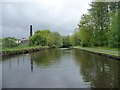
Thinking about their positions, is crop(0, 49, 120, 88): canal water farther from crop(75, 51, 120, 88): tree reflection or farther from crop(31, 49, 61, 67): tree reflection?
crop(31, 49, 61, 67): tree reflection

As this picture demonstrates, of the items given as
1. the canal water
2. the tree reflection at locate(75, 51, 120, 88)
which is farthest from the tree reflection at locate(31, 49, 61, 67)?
the tree reflection at locate(75, 51, 120, 88)

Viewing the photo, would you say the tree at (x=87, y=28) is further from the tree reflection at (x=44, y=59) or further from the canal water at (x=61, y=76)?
the canal water at (x=61, y=76)

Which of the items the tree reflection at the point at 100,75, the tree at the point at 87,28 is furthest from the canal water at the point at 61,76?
the tree at the point at 87,28

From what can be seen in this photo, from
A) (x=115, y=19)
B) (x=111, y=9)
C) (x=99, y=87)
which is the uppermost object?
(x=111, y=9)

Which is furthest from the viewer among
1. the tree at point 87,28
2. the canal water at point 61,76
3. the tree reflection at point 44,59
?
the tree at point 87,28

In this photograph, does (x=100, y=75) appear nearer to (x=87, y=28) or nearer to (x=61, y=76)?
(x=61, y=76)

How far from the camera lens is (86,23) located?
62844mm

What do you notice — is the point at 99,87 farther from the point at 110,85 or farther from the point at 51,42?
the point at 51,42

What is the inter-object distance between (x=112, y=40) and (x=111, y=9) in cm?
1701

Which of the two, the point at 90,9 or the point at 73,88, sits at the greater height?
the point at 90,9

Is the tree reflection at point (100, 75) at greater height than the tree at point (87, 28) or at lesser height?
lesser

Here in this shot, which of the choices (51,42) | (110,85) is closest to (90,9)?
(110,85)

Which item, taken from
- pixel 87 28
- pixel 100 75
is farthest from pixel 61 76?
pixel 87 28

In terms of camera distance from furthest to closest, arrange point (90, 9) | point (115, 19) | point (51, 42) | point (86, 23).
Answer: point (51, 42) < point (86, 23) < point (90, 9) < point (115, 19)
